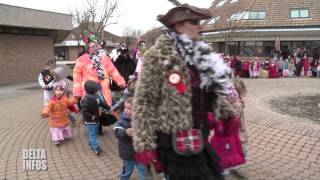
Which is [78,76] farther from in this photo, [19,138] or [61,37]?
[61,37]

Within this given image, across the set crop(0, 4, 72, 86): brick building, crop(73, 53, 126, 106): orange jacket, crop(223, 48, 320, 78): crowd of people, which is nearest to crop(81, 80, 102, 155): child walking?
crop(73, 53, 126, 106): orange jacket

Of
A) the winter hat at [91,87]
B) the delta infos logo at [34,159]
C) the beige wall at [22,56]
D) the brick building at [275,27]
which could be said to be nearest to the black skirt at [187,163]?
the delta infos logo at [34,159]

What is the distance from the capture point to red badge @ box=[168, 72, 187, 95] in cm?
307

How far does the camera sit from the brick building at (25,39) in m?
21.2

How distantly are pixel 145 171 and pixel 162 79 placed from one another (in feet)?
6.49

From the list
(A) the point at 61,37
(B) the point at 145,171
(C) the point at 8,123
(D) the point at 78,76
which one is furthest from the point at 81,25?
(B) the point at 145,171

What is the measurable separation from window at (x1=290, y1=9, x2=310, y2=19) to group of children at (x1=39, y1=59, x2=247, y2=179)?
28.4 meters

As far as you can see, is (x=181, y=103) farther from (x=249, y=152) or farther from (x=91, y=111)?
(x=91, y=111)

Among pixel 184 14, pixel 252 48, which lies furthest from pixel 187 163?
pixel 252 48

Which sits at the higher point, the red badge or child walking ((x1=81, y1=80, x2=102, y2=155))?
the red badge

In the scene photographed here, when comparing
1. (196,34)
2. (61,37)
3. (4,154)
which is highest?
(61,37)

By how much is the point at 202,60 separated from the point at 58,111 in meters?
4.72

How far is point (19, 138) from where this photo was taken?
7.88m

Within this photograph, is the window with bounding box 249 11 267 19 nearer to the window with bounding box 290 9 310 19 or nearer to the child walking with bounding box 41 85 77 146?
the window with bounding box 290 9 310 19
